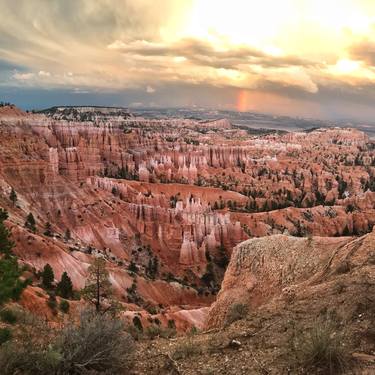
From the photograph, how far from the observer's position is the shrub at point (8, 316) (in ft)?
32.8

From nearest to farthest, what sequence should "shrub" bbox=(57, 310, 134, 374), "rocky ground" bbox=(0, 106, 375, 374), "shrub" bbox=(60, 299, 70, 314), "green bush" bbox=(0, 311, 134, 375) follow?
"green bush" bbox=(0, 311, 134, 375), "shrub" bbox=(57, 310, 134, 374), "rocky ground" bbox=(0, 106, 375, 374), "shrub" bbox=(60, 299, 70, 314)

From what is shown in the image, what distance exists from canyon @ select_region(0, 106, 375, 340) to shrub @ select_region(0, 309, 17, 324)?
6667 millimetres

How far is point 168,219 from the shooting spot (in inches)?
2301

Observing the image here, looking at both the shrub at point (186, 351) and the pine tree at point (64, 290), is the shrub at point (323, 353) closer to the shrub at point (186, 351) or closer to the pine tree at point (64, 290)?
the shrub at point (186, 351)

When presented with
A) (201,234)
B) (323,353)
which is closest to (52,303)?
(323,353)

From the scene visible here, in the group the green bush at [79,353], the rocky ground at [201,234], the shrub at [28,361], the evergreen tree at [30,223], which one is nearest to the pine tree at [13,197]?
the rocky ground at [201,234]

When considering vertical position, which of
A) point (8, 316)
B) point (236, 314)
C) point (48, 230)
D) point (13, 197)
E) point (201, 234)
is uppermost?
point (8, 316)

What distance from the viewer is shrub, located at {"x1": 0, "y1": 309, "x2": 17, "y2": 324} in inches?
394

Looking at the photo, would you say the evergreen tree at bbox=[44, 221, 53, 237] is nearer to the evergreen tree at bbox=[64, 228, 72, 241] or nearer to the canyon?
the canyon

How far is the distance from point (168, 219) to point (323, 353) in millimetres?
52610

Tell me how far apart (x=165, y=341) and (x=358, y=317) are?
4.06 meters

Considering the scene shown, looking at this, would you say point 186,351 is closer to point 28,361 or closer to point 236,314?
point 28,361

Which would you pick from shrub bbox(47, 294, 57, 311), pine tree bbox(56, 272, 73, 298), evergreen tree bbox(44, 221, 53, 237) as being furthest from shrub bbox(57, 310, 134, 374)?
evergreen tree bbox(44, 221, 53, 237)

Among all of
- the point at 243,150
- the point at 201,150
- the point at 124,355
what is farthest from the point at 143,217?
the point at 243,150
